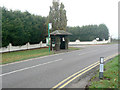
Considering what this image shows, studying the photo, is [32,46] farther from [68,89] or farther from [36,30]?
[68,89]

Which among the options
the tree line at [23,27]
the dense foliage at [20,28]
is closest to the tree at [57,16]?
the tree line at [23,27]

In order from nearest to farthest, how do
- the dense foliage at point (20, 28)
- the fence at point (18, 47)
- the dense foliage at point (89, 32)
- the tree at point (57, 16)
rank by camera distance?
1. the dense foliage at point (20, 28)
2. the fence at point (18, 47)
3. the tree at point (57, 16)
4. the dense foliage at point (89, 32)

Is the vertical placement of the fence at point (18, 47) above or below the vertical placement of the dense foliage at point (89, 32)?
below

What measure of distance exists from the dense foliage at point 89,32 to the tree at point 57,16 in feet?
83.4

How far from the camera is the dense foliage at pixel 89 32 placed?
53.9 meters

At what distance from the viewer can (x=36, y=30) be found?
31.7 metres

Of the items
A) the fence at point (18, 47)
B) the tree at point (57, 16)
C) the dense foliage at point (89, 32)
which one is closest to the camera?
the fence at point (18, 47)

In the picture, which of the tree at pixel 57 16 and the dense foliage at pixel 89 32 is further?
the dense foliage at pixel 89 32

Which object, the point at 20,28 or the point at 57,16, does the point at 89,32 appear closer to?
the point at 57,16

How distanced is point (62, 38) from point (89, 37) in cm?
2993

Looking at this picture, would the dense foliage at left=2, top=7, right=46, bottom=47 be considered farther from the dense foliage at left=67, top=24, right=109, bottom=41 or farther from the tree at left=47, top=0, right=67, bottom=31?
the dense foliage at left=67, top=24, right=109, bottom=41

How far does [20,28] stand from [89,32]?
3587cm

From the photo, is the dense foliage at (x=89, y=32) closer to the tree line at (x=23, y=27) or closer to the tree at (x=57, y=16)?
the tree line at (x=23, y=27)

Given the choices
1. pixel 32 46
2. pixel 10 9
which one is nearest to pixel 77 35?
pixel 32 46
